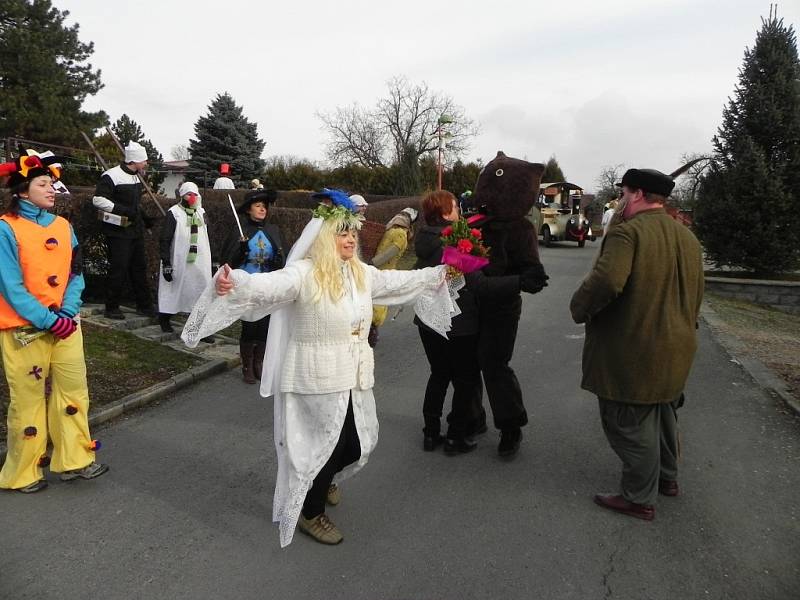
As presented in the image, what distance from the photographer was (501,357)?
3.99 m

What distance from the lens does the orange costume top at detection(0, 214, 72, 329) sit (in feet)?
11.0

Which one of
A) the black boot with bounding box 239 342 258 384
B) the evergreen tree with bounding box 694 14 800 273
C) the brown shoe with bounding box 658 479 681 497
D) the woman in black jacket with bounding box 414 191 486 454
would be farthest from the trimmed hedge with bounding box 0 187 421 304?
the evergreen tree with bounding box 694 14 800 273

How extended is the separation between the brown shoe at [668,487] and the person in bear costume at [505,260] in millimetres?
961

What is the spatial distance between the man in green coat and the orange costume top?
315 cm

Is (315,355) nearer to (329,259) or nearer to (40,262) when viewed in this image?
(329,259)

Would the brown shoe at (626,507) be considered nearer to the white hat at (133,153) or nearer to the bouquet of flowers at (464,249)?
the bouquet of flowers at (464,249)

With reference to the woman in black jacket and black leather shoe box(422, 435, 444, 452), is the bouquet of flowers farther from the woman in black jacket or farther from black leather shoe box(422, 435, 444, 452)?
black leather shoe box(422, 435, 444, 452)

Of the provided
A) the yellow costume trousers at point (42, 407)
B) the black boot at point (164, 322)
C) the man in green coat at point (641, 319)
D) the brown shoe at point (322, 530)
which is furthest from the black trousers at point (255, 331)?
the man in green coat at point (641, 319)

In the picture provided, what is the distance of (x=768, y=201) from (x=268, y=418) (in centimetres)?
1205

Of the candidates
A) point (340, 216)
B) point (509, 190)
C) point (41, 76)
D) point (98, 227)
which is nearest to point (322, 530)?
point (340, 216)

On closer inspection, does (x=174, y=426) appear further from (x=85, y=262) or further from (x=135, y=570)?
(x=85, y=262)

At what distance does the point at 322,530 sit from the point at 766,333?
841 centimetres

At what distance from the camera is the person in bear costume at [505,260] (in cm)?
382

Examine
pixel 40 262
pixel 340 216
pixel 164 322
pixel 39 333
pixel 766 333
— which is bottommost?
pixel 766 333
